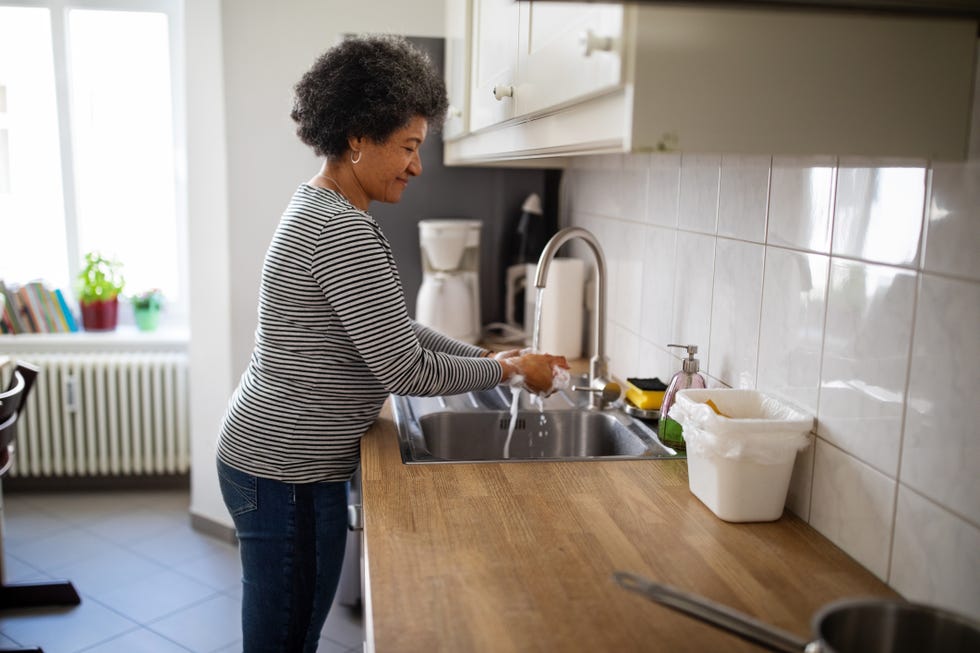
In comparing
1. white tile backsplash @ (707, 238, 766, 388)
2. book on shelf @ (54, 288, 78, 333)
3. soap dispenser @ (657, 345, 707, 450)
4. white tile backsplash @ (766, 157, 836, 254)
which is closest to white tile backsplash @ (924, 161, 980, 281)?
white tile backsplash @ (766, 157, 836, 254)

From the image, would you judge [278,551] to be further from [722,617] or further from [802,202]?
[802,202]

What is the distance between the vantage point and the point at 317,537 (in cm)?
164

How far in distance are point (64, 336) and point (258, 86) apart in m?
1.41

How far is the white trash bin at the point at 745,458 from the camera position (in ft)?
4.06

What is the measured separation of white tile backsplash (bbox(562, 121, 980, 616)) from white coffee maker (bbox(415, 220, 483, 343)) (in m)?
0.98

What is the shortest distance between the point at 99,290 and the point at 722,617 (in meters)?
3.24

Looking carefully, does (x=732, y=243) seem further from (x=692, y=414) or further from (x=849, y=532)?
(x=849, y=532)

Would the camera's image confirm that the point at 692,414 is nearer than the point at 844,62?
No

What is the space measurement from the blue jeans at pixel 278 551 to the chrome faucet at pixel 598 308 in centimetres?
61

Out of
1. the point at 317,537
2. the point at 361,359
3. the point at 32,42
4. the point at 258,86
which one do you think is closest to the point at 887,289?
the point at 361,359

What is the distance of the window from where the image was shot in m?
3.50

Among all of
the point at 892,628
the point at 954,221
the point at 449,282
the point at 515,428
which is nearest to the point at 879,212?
the point at 954,221

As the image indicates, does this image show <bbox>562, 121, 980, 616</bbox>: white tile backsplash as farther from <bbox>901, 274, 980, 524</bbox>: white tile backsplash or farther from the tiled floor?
the tiled floor

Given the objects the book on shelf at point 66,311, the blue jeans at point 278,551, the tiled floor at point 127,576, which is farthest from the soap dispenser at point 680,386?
the book on shelf at point 66,311
